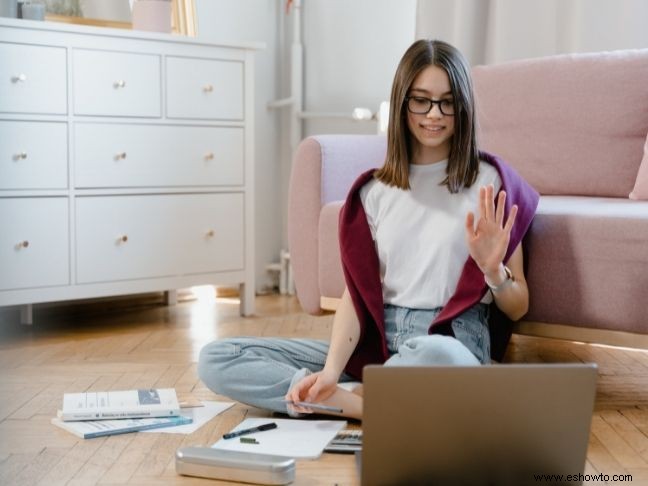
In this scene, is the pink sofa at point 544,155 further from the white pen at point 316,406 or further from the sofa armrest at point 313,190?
the white pen at point 316,406

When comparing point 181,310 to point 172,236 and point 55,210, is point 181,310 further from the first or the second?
point 55,210

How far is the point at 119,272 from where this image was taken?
9.81 feet

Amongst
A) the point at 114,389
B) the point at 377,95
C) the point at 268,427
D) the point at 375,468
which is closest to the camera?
the point at 375,468

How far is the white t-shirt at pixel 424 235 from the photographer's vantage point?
6.17 ft

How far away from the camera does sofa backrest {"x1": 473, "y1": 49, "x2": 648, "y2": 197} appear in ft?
8.30

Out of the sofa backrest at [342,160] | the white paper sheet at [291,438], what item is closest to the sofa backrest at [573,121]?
the sofa backrest at [342,160]

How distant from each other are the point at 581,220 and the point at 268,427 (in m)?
0.74

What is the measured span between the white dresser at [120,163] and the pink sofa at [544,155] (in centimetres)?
70

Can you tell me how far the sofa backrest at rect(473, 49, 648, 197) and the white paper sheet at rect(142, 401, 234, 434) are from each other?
1069 mm

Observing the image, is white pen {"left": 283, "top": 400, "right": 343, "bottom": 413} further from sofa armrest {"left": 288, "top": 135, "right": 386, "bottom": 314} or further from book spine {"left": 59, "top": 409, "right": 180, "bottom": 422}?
sofa armrest {"left": 288, "top": 135, "right": 386, "bottom": 314}

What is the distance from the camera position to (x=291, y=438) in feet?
5.80

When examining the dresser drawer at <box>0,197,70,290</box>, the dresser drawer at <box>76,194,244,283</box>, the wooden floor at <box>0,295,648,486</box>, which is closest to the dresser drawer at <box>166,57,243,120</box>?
the dresser drawer at <box>76,194,244,283</box>

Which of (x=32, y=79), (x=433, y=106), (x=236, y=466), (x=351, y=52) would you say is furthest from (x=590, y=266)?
(x=351, y=52)

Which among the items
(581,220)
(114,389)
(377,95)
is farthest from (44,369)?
(377,95)
